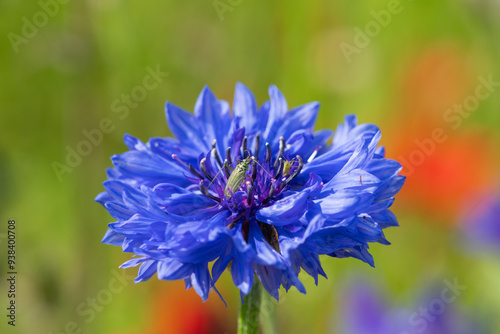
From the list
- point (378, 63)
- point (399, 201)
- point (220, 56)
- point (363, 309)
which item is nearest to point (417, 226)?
point (399, 201)

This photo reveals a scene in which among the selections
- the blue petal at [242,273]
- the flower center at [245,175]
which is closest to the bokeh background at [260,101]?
the flower center at [245,175]

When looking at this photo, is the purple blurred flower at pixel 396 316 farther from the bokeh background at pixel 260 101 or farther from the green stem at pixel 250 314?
the green stem at pixel 250 314

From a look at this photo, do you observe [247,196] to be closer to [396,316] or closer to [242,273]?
[242,273]

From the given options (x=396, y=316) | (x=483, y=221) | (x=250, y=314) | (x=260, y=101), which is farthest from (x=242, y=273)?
(x=260, y=101)

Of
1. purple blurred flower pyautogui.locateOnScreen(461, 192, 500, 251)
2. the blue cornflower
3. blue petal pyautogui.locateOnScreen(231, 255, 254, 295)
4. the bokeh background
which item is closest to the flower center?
the blue cornflower

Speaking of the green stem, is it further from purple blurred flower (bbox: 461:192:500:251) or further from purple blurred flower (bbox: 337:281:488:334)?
purple blurred flower (bbox: 461:192:500:251)

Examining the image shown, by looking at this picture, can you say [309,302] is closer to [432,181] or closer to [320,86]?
[432,181]
